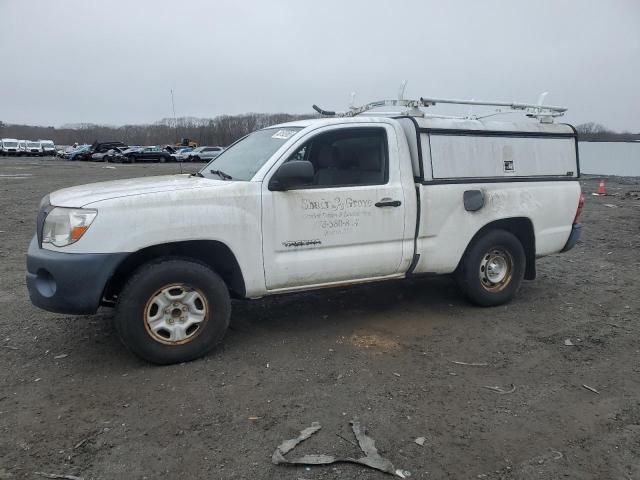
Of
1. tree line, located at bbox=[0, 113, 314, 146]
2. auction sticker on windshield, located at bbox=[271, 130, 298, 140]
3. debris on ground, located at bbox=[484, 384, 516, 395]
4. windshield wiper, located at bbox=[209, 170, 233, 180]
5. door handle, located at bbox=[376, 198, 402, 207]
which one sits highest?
tree line, located at bbox=[0, 113, 314, 146]

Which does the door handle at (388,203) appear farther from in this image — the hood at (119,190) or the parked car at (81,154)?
the parked car at (81,154)

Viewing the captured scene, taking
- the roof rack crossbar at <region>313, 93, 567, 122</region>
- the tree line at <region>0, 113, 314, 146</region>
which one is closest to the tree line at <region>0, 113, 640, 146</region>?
the tree line at <region>0, 113, 314, 146</region>

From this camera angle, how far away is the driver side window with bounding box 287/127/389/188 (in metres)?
4.88

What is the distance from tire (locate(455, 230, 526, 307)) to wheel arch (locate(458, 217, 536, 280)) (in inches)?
3.5

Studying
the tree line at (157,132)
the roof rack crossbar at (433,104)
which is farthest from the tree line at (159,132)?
the roof rack crossbar at (433,104)

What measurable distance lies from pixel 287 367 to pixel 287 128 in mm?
2168

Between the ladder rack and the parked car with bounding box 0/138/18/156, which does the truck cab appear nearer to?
the parked car with bounding box 0/138/18/156

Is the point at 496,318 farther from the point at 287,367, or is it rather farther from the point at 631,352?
the point at 287,367

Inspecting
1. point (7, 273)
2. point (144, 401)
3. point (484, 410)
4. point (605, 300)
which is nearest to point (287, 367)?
point (144, 401)

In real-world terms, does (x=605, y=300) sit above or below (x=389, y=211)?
below

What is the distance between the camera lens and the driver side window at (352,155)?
4.88 metres

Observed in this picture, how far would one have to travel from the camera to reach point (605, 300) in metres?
6.05

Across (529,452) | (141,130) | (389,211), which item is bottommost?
(529,452)

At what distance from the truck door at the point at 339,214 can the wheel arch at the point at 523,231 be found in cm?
121
